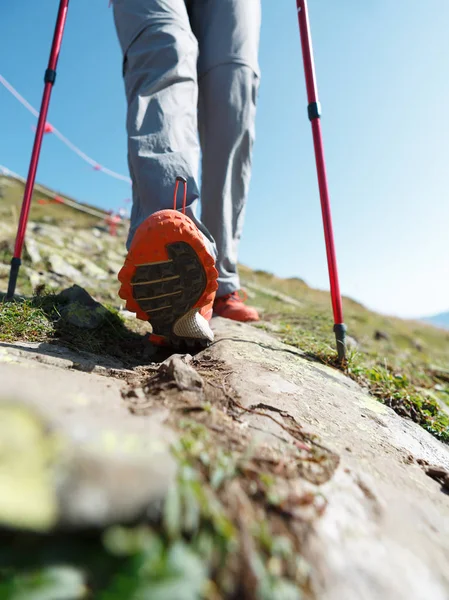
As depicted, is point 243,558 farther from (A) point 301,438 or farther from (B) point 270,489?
(A) point 301,438

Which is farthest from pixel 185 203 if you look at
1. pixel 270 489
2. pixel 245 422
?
pixel 270 489

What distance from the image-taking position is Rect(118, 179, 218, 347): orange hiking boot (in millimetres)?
1344

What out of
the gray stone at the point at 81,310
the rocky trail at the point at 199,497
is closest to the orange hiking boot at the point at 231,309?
the gray stone at the point at 81,310

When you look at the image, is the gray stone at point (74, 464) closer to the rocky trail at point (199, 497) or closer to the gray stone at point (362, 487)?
the rocky trail at point (199, 497)

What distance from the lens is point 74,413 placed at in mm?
640

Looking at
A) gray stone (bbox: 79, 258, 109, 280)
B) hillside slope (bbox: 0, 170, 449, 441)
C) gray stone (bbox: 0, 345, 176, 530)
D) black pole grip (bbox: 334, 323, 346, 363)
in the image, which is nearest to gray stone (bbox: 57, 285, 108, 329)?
hillside slope (bbox: 0, 170, 449, 441)

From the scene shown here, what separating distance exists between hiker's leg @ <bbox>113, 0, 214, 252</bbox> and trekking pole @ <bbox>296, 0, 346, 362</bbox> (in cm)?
84

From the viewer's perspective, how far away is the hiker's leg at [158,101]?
5.32ft

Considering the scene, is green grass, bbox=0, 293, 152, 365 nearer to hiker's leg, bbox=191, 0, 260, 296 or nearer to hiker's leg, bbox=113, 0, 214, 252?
hiker's leg, bbox=113, 0, 214, 252

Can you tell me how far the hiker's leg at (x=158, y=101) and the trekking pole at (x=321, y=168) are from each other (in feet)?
2.74

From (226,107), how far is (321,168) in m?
0.68

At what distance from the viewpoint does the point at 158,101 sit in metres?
1.75

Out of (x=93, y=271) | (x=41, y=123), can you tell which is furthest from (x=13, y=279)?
(x=93, y=271)

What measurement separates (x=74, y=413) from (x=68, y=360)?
2.18ft
